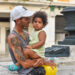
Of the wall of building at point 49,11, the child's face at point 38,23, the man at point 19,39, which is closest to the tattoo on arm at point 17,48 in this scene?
the man at point 19,39

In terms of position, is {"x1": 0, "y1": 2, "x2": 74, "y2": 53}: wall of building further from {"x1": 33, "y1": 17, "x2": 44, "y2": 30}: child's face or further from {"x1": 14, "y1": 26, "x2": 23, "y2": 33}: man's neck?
{"x1": 14, "y1": 26, "x2": 23, "y2": 33}: man's neck

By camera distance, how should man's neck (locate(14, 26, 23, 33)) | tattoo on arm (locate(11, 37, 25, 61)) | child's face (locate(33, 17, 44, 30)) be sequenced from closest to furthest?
tattoo on arm (locate(11, 37, 25, 61)) < man's neck (locate(14, 26, 23, 33)) < child's face (locate(33, 17, 44, 30))

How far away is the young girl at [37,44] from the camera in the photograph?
3.02m

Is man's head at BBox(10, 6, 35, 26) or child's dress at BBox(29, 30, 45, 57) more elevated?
man's head at BBox(10, 6, 35, 26)

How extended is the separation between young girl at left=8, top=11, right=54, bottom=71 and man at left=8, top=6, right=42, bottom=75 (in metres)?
0.06

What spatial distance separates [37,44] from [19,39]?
0.24 meters

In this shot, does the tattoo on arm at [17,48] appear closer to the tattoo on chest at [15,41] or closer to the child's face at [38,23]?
the tattoo on chest at [15,41]

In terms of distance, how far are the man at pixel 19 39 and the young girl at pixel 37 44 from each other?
57 millimetres

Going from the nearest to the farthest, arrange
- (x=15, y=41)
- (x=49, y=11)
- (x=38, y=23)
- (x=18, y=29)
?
(x=15, y=41) → (x=18, y=29) → (x=38, y=23) → (x=49, y=11)

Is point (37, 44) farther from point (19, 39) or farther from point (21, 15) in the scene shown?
point (21, 15)

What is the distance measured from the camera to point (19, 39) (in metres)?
3.07

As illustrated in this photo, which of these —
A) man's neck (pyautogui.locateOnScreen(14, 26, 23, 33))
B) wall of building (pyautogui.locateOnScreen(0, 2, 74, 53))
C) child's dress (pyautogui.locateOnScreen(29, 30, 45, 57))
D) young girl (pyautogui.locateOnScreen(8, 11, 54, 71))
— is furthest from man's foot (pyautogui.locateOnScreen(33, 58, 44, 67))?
wall of building (pyautogui.locateOnScreen(0, 2, 74, 53))

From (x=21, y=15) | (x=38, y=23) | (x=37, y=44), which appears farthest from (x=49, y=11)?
(x=21, y=15)

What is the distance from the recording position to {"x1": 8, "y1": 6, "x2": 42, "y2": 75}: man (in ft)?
9.82
